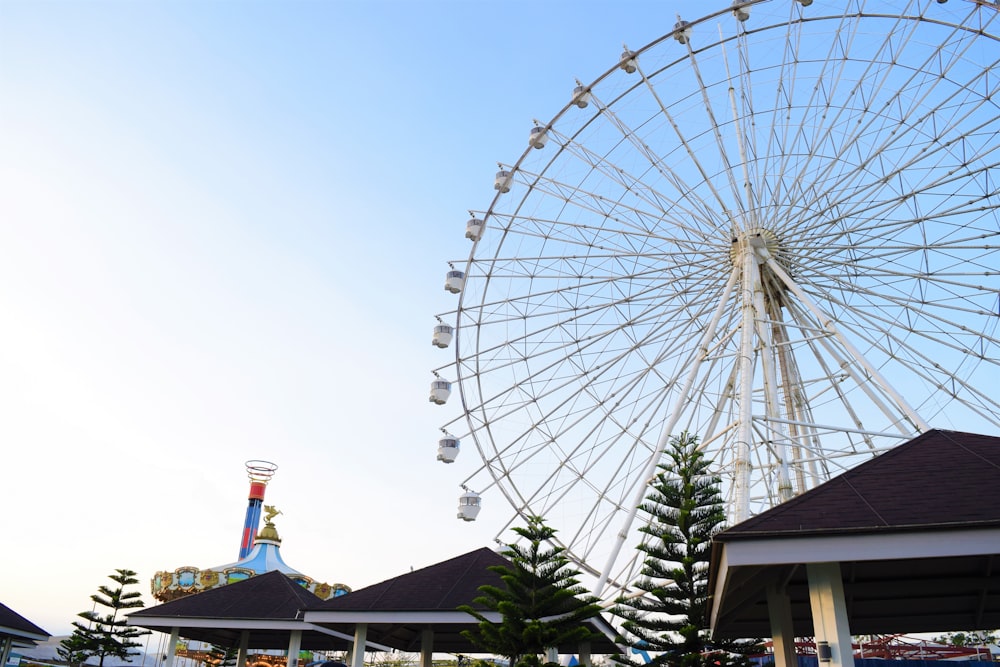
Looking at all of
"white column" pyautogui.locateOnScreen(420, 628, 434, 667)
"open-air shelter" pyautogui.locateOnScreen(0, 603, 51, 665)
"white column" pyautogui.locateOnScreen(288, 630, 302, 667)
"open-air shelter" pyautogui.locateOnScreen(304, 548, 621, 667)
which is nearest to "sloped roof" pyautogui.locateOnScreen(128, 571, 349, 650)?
"white column" pyautogui.locateOnScreen(288, 630, 302, 667)

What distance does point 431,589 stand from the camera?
17797 millimetres

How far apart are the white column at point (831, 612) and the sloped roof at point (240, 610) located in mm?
15062

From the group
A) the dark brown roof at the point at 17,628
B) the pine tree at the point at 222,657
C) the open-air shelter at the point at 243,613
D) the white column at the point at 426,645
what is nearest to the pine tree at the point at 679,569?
the white column at the point at 426,645

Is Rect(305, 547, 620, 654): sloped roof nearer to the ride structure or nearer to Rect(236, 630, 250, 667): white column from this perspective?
Rect(236, 630, 250, 667): white column

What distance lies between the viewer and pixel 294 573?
131 feet

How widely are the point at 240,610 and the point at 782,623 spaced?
14.9 meters

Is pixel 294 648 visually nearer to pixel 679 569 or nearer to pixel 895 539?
pixel 679 569

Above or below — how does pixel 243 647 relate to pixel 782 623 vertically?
above

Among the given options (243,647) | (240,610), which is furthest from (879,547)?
(243,647)

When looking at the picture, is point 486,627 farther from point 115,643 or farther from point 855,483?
point 115,643

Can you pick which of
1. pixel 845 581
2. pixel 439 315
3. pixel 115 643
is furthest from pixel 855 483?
pixel 115 643

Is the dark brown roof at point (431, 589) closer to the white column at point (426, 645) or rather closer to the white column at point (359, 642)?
the white column at point (359, 642)

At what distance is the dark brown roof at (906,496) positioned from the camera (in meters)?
8.62

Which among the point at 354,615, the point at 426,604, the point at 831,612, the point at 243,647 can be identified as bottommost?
the point at 831,612
